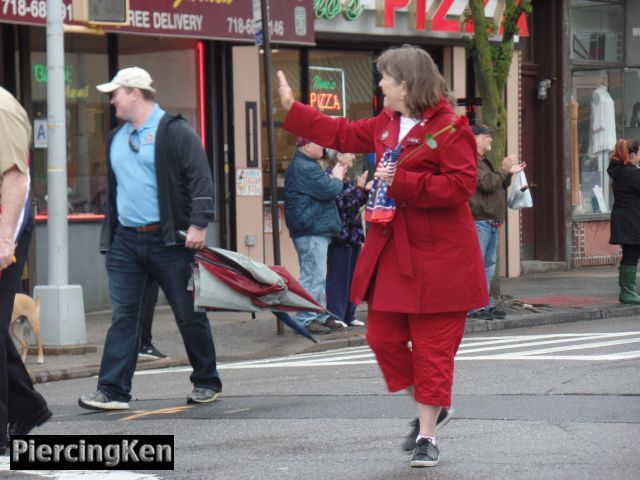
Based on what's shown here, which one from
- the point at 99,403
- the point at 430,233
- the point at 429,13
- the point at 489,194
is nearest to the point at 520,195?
the point at 489,194

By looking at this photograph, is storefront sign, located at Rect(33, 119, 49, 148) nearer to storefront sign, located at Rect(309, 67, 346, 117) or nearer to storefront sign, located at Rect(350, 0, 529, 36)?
storefront sign, located at Rect(309, 67, 346, 117)

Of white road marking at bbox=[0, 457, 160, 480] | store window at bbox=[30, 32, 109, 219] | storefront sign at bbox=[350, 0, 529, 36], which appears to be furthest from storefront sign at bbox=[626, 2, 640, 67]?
white road marking at bbox=[0, 457, 160, 480]

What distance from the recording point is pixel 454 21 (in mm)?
19328

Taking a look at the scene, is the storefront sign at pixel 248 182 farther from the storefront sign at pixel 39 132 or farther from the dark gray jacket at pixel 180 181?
the dark gray jacket at pixel 180 181

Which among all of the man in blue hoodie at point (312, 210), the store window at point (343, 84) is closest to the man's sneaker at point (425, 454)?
the man in blue hoodie at point (312, 210)

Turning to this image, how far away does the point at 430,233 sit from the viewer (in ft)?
21.4

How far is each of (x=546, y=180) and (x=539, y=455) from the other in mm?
15497

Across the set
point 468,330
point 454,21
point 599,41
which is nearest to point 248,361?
point 468,330

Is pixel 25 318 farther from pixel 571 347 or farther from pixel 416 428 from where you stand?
pixel 416 428

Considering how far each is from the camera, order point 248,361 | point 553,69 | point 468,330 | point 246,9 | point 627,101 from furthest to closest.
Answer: point 627,101, point 553,69, point 246,9, point 468,330, point 248,361

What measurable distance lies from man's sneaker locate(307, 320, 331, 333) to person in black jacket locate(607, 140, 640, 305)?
4.32m

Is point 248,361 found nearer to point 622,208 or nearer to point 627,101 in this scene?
point 622,208

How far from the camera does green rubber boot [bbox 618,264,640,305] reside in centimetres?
1627

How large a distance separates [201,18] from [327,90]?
3.48m
